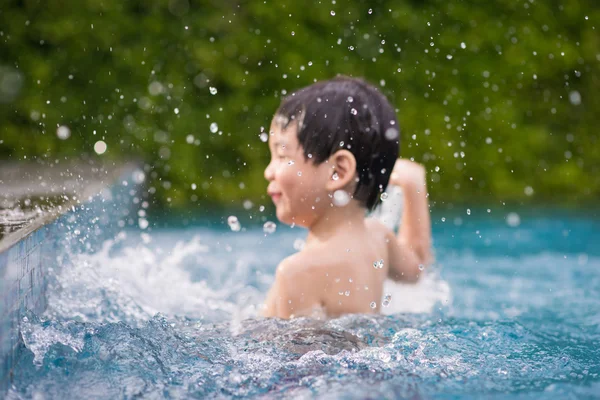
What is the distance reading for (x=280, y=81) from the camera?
757 cm

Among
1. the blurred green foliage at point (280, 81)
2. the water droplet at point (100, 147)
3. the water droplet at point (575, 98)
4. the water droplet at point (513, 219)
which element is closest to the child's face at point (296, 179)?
the water droplet at point (513, 219)

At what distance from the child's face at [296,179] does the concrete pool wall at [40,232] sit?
30.8 inches

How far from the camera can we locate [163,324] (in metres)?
2.38

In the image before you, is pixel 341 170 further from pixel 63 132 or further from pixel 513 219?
pixel 63 132

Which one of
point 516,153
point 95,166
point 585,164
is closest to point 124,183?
point 95,166

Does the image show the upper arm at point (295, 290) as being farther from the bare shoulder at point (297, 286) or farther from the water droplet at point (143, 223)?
the water droplet at point (143, 223)

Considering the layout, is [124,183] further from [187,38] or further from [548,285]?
[548,285]

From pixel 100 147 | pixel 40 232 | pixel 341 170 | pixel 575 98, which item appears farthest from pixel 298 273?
pixel 575 98

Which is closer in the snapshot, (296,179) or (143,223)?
(296,179)

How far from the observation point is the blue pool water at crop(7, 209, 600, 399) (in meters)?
1.92

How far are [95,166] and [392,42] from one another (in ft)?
10.0

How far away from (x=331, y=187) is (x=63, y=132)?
527 cm

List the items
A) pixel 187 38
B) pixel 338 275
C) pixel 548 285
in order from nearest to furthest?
1. pixel 338 275
2. pixel 548 285
3. pixel 187 38

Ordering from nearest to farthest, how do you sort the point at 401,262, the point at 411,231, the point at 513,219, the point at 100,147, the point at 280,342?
the point at 280,342 → the point at 401,262 → the point at 411,231 → the point at 513,219 → the point at 100,147
